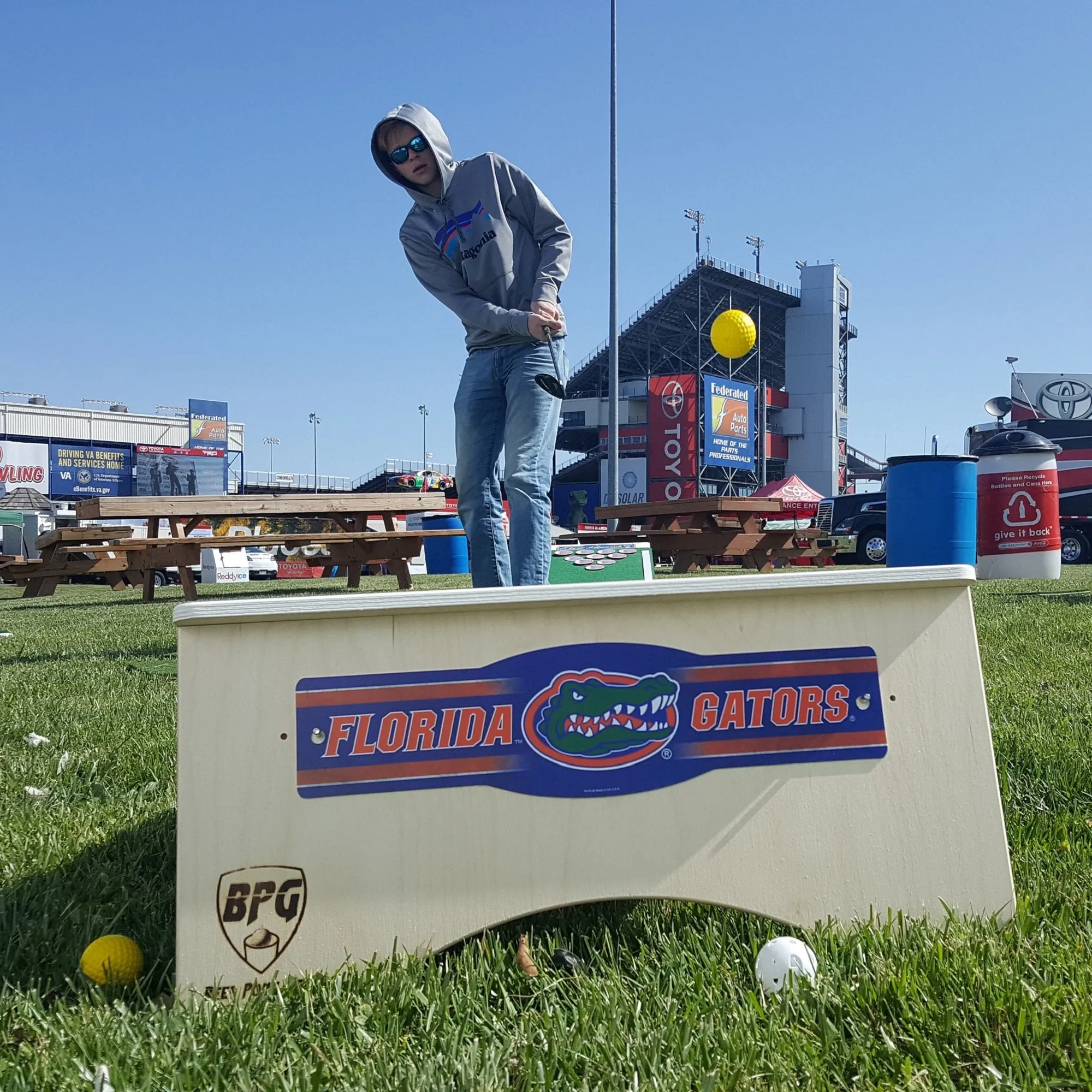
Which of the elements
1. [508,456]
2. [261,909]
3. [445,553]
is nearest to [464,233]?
[508,456]

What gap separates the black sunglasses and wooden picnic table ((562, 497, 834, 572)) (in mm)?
8089

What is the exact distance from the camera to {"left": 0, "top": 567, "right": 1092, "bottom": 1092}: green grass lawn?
1.21m

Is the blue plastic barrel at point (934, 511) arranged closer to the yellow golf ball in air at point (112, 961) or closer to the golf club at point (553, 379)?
the golf club at point (553, 379)

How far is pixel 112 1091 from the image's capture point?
3.92 ft

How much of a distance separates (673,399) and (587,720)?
194 feet

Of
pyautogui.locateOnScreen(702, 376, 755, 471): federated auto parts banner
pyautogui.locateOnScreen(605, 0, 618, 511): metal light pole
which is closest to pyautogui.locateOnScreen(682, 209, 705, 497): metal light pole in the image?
pyautogui.locateOnScreen(702, 376, 755, 471): federated auto parts banner

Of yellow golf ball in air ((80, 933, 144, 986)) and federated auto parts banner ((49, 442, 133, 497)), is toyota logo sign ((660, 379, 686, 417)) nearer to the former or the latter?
federated auto parts banner ((49, 442, 133, 497))

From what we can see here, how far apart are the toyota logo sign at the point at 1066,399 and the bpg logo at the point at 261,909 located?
117 ft

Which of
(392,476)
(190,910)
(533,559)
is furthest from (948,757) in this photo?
(392,476)

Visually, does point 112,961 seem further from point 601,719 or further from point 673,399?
point 673,399

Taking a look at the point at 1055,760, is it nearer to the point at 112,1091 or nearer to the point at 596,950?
the point at 596,950

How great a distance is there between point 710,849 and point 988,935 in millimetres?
470

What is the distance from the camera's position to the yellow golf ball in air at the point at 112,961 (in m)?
1.55

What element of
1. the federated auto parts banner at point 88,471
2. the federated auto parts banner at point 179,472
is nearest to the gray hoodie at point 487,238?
the federated auto parts banner at point 88,471
